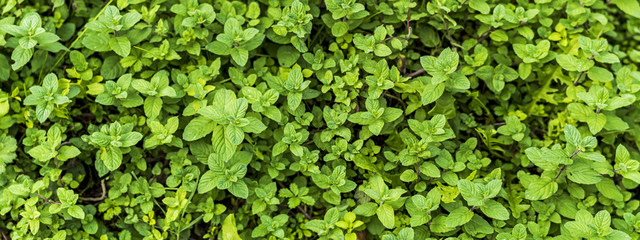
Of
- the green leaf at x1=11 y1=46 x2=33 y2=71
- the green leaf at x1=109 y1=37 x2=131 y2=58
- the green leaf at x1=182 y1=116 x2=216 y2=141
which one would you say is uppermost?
the green leaf at x1=109 y1=37 x2=131 y2=58

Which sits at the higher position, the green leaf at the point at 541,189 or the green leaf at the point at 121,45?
the green leaf at the point at 121,45

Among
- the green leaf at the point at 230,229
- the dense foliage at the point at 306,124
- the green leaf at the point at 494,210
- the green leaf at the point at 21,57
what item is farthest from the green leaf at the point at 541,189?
the green leaf at the point at 21,57

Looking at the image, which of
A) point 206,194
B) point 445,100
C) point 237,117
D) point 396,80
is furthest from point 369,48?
point 206,194

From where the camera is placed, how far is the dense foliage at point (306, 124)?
263 centimetres

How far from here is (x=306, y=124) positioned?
2.79 metres

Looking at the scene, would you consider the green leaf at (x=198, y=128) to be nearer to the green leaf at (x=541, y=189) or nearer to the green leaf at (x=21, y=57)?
the green leaf at (x=21, y=57)

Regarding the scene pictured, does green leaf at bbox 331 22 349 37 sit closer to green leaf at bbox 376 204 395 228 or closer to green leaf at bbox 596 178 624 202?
green leaf at bbox 376 204 395 228

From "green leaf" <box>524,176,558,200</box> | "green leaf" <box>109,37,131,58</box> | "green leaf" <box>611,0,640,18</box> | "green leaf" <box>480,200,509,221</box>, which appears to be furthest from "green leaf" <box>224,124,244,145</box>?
"green leaf" <box>611,0,640,18</box>

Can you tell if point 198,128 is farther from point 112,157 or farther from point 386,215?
point 386,215

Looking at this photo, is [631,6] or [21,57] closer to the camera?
[21,57]

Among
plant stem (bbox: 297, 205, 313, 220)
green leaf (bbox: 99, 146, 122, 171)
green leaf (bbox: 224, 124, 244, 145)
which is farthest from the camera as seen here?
plant stem (bbox: 297, 205, 313, 220)

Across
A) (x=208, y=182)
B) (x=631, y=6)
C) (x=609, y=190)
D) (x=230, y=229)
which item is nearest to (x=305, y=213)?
(x=230, y=229)

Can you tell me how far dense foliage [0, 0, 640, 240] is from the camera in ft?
8.62

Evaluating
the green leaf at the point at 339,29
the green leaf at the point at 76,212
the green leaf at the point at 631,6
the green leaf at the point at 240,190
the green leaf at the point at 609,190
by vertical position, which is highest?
the green leaf at the point at 631,6
